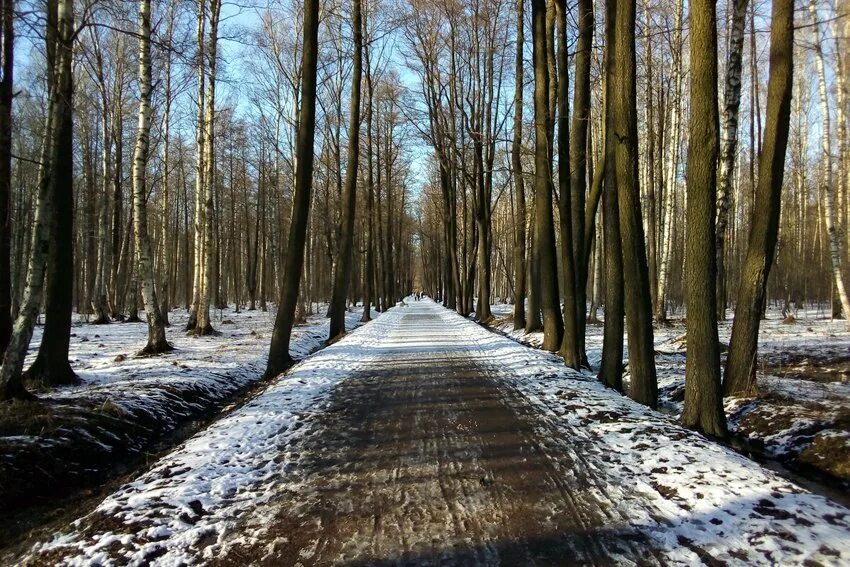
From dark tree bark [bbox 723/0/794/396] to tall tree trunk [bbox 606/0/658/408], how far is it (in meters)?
1.35

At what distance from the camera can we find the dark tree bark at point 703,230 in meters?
6.12

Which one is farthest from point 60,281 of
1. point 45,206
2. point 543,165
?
point 543,165

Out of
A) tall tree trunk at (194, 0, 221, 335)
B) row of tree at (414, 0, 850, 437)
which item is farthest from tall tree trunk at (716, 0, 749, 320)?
tall tree trunk at (194, 0, 221, 335)

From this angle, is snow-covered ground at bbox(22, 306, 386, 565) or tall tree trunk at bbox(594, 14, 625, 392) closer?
snow-covered ground at bbox(22, 306, 386, 565)

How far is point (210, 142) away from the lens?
1797 centimetres

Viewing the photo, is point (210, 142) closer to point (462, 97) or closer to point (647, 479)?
point (462, 97)

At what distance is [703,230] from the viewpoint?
6223mm

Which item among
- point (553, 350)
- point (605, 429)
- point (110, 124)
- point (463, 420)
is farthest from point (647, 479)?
point (110, 124)

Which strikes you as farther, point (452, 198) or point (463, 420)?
point (452, 198)

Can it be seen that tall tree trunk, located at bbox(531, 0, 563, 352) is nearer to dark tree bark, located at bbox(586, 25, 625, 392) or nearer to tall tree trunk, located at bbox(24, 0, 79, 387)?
dark tree bark, located at bbox(586, 25, 625, 392)

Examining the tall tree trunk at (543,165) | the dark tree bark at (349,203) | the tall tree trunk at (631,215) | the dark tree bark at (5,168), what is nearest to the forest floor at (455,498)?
the tall tree trunk at (631,215)

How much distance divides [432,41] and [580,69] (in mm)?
16671

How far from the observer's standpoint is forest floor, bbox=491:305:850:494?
5.66 m

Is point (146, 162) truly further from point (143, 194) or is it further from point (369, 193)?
point (369, 193)
